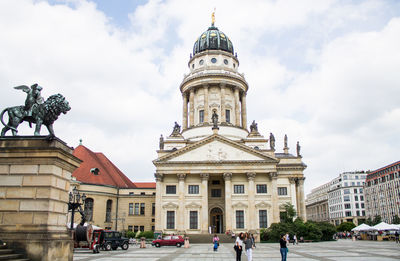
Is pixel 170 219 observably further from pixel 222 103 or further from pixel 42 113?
pixel 42 113

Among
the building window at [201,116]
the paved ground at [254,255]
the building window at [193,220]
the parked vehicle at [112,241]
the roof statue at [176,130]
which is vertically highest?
the building window at [201,116]

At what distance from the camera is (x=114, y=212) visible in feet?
196

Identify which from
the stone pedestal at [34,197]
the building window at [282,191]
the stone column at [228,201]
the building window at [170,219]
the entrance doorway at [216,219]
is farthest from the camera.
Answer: the building window at [282,191]

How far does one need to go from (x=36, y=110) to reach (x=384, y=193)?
333 ft

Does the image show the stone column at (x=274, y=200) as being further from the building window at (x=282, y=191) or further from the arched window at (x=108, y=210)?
the arched window at (x=108, y=210)

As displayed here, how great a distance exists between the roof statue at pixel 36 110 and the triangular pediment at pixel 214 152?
40139 millimetres

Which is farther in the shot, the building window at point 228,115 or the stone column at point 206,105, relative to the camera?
the building window at point 228,115

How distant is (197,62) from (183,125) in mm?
13338

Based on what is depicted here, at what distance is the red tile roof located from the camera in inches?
2266

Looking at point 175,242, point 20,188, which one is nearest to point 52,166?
point 20,188

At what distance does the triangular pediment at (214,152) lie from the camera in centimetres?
5362

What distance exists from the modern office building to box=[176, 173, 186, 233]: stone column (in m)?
63.0

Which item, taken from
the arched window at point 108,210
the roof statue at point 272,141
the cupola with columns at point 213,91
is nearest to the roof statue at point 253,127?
the cupola with columns at point 213,91

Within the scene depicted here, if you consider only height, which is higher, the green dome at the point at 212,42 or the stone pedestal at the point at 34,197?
the green dome at the point at 212,42
